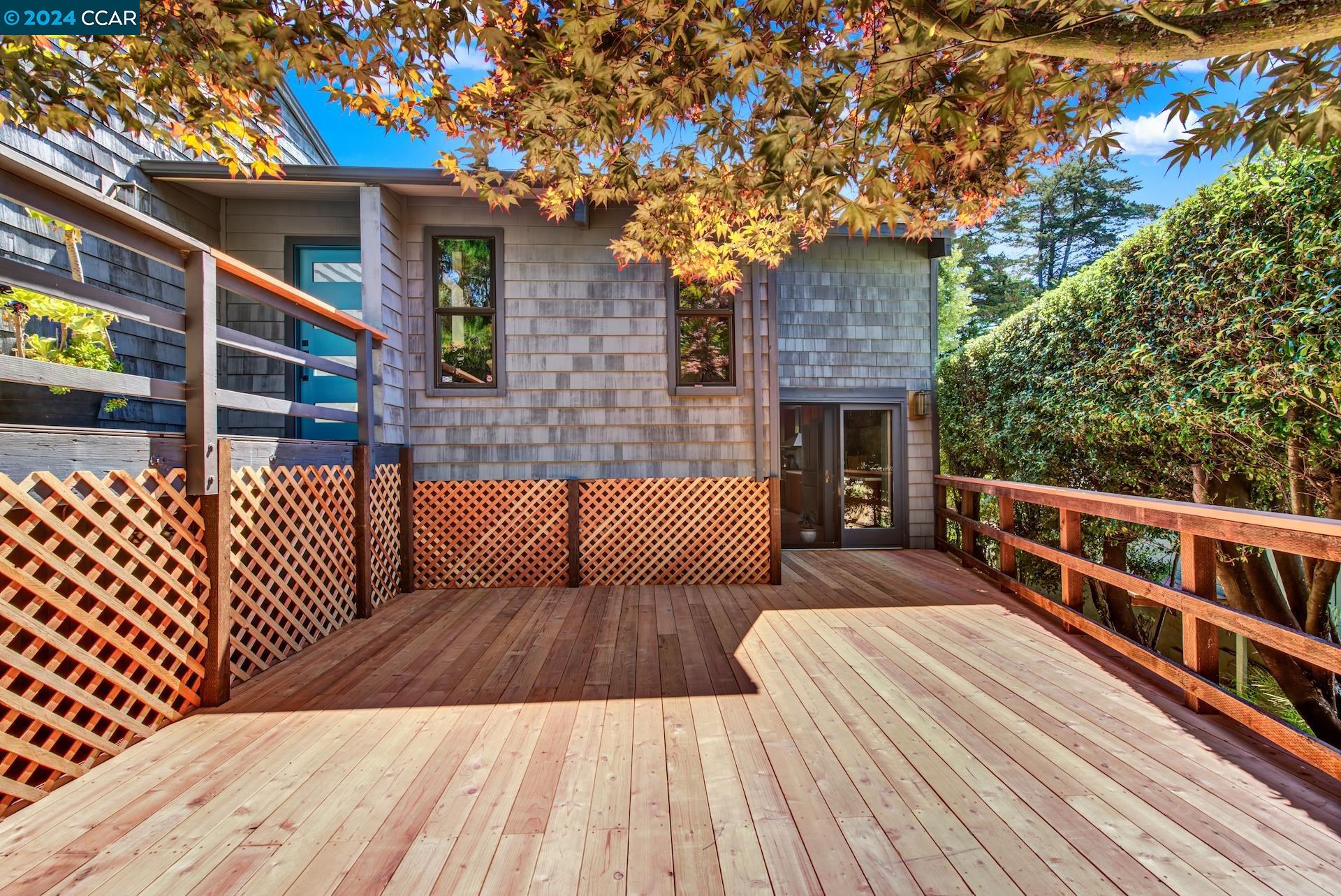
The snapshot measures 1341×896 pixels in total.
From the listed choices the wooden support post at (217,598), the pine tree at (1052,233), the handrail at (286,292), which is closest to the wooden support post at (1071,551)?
the wooden support post at (217,598)

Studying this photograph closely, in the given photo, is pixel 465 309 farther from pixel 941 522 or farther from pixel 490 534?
pixel 941 522

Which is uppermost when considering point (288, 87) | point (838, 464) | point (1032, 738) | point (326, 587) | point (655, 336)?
point (288, 87)

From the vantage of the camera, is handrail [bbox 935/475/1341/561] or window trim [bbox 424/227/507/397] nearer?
handrail [bbox 935/475/1341/561]

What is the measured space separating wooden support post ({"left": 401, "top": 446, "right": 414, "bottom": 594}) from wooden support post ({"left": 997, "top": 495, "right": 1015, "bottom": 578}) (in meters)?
5.22

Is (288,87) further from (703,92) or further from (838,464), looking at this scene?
(838,464)

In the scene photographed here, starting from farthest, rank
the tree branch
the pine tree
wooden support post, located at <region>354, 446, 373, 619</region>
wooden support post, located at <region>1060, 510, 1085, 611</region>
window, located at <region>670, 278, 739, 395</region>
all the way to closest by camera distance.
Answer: the pine tree < window, located at <region>670, 278, 739, 395</region> < wooden support post, located at <region>354, 446, 373, 619</region> < wooden support post, located at <region>1060, 510, 1085, 611</region> < the tree branch

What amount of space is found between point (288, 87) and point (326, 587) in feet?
23.2

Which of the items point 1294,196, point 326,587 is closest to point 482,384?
point 326,587

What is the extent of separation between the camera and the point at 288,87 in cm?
720

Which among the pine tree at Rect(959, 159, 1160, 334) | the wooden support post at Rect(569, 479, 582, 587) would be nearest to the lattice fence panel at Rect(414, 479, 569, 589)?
the wooden support post at Rect(569, 479, 582, 587)

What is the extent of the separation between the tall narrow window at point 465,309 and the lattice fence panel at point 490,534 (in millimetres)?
1138

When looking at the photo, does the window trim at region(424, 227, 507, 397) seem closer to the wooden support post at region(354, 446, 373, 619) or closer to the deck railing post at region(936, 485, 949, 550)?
the wooden support post at region(354, 446, 373, 619)

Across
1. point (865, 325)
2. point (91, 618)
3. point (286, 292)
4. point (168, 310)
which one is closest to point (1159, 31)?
point (286, 292)

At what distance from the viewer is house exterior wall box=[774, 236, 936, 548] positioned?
7.32m
